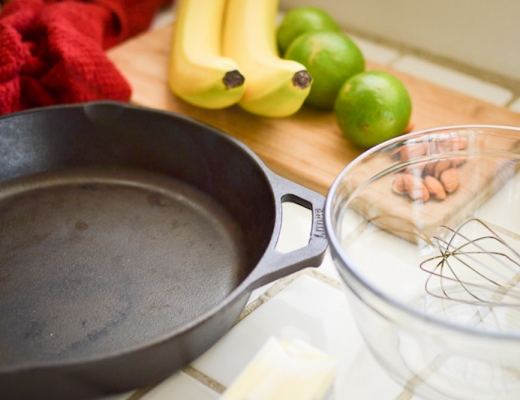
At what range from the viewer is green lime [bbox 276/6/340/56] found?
823 millimetres

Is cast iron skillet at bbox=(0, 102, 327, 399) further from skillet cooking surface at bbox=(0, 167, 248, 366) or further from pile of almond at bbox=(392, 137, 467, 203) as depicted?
pile of almond at bbox=(392, 137, 467, 203)

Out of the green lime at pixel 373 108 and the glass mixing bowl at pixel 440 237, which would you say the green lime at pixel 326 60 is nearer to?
the green lime at pixel 373 108

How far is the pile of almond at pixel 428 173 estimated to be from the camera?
56 centimetres

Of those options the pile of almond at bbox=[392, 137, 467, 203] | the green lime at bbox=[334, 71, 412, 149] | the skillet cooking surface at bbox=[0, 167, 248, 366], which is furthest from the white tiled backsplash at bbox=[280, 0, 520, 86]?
the skillet cooking surface at bbox=[0, 167, 248, 366]

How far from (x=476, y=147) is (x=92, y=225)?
0.41 meters

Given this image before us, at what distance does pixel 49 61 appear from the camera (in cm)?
75

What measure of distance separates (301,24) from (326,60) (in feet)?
0.39

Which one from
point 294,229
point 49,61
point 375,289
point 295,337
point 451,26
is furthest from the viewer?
point 451,26

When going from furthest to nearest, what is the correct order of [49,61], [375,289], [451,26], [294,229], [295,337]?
[451,26] → [49,61] → [294,229] → [295,337] → [375,289]

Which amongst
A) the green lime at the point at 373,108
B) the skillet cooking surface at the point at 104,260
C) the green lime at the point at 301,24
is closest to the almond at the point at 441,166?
the green lime at the point at 373,108

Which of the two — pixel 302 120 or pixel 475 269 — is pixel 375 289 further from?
pixel 302 120

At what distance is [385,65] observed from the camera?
34.7 inches

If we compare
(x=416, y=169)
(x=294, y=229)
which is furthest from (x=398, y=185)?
(x=294, y=229)

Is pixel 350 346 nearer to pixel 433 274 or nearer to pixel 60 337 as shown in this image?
pixel 433 274
